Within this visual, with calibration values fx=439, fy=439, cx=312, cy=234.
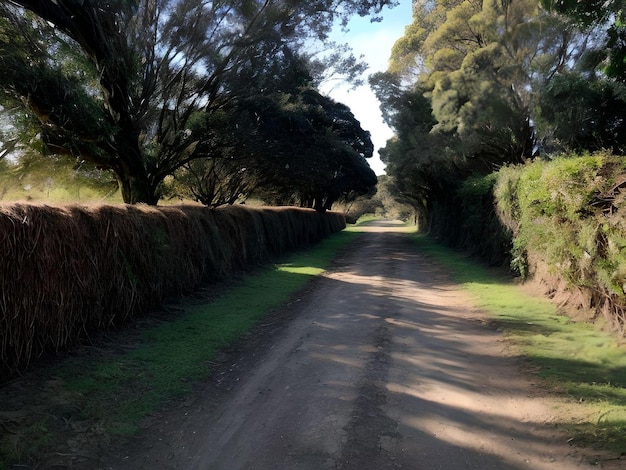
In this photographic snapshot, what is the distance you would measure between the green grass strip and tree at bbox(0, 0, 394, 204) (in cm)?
613

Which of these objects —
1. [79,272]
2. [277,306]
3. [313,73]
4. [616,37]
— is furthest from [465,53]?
[79,272]

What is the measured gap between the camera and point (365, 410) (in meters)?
4.34

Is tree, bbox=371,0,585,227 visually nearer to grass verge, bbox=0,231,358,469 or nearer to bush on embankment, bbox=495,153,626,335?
bush on embankment, bbox=495,153,626,335

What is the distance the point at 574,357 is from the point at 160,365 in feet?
18.0

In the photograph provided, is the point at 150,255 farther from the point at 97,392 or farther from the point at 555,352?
the point at 555,352

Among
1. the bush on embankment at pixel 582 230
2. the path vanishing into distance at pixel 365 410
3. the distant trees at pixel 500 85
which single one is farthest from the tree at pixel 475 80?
the path vanishing into distance at pixel 365 410

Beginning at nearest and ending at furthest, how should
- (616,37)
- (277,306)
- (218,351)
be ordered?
(218,351) < (277,306) < (616,37)

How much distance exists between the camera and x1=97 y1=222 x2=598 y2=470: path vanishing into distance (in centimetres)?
357

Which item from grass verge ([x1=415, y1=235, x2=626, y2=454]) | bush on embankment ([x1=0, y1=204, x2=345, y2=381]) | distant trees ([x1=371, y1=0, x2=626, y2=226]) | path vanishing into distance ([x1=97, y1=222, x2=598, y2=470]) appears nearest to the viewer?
path vanishing into distance ([x1=97, y1=222, x2=598, y2=470])

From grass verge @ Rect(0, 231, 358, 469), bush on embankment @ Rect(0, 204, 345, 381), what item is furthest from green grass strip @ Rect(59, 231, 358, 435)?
bush on embankment @ Rect(0, 204, 345, 381)

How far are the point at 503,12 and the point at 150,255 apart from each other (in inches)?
717

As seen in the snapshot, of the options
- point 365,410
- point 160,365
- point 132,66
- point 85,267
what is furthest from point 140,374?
point 132,66

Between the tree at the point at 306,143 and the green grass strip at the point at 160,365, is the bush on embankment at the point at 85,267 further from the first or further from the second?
the tree at the point at 306,143

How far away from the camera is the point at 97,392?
15.8 feet
